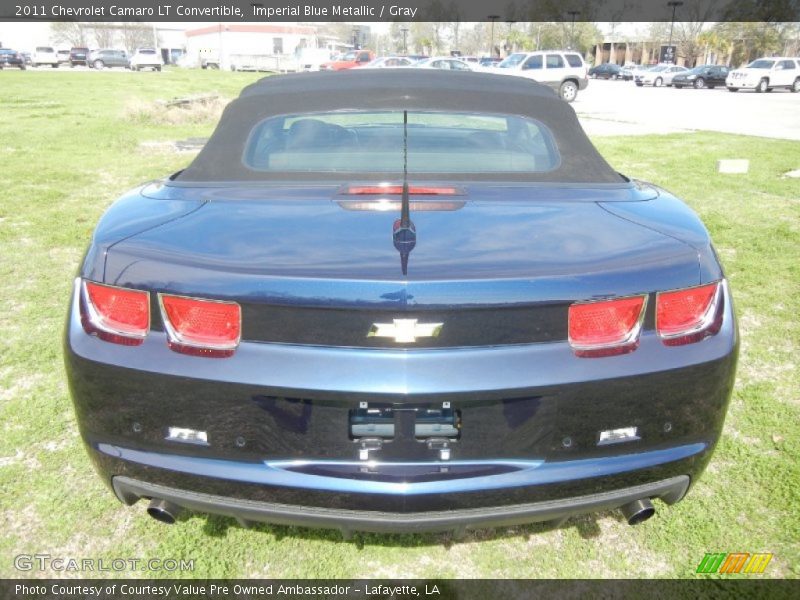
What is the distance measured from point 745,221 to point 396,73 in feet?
17.7

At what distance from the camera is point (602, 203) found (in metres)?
2.13

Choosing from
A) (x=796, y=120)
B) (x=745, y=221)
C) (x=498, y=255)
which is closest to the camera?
(x=498, y=255)

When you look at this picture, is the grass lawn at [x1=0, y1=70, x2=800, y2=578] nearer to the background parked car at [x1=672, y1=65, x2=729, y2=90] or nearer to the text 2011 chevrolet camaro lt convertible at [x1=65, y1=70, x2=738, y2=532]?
the text 2011 chevrolet camaro lt convertible at [x1=65, y1=70, x2=738, y2=532]

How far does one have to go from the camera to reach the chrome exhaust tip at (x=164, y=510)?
6.21 feet

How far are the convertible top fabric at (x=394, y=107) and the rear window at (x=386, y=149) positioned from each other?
4cm

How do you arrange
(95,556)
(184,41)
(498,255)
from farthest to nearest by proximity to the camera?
(184,41)
(95,556)
(498,255)

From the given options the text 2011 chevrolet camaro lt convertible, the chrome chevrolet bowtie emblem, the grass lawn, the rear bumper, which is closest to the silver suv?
the grass lawn

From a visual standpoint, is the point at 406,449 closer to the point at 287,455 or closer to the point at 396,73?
the point at 287,455

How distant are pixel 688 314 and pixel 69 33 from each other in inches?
5091

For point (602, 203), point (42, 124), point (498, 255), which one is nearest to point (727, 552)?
point (602, 203)

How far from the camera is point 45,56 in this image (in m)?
58.7

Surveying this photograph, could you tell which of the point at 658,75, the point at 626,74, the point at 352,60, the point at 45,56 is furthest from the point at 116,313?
the point at 45,56

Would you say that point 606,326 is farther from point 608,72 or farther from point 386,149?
point 608,72

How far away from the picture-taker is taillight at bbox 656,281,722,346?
1769mm
